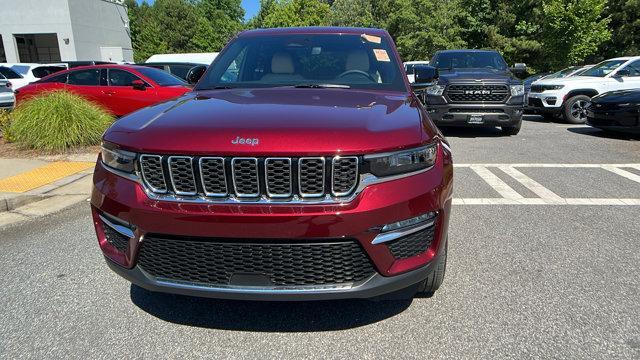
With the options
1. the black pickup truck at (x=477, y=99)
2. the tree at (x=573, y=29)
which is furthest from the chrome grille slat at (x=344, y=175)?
the tree at (x=573, y=29)

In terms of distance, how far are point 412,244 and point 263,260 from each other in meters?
0.75

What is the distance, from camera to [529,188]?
591 centimetres

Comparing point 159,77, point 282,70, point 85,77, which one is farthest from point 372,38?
point 85,77

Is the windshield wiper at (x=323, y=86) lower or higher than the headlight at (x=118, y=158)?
higher

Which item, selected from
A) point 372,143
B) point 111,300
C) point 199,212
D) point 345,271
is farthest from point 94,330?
point 372,143

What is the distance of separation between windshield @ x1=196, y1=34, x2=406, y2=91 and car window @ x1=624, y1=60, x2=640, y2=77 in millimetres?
10749

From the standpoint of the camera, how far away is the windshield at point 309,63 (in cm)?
349

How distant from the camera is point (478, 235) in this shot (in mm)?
4219

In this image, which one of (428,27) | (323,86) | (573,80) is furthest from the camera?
(428,27)

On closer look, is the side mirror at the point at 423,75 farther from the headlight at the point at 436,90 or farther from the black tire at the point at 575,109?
the black tire at the point at 575,109

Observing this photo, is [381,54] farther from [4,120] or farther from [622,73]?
[622,73]

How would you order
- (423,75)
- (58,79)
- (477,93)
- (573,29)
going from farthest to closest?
1. (573,29)
2. (58,79)
3. (477,93)
4. (423,75)

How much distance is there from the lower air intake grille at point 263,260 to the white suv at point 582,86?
11.5m

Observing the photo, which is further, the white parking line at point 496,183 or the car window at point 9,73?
the car window at point 9,73
